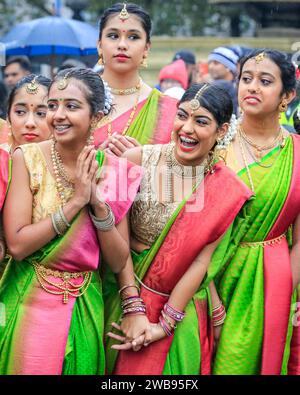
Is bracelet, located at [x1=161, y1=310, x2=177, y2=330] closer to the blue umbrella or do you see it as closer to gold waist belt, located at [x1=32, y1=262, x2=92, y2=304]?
gold waist belt, located at [x1=32, y1=262, x2=92, y2=304]

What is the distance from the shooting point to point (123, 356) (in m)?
3.62

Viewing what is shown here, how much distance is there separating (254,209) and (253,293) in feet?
1.36

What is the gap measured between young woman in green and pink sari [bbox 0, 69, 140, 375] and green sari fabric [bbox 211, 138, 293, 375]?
628mm

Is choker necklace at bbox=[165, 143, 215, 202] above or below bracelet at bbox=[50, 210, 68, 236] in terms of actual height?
above

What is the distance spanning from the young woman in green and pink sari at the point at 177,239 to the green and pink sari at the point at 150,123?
0.58m

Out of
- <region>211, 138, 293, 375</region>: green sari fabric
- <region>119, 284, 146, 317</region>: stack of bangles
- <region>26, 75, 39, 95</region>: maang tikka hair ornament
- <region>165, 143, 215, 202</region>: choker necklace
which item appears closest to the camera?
<region>119, 284, 146, 317</region>: stack of bangles

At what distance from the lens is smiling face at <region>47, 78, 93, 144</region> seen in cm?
339

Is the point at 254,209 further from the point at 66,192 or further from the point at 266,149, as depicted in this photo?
the point at 66,192

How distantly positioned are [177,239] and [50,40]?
6010 millimetres

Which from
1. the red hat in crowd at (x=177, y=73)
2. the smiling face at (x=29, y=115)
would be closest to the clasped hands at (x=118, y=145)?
the smiling face at (x=29, y=115)

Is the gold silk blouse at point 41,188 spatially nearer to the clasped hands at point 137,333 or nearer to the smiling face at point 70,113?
the smiling face at point 70,113

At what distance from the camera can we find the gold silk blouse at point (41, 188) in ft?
A: 11.2

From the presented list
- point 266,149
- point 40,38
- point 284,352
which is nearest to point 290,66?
point 266,149

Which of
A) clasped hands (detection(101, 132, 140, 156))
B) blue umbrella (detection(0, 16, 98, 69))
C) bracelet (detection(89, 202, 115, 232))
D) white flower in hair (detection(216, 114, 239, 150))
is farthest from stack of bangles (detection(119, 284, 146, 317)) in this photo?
blue umbrella (detection(0, 16, 98, 69))
